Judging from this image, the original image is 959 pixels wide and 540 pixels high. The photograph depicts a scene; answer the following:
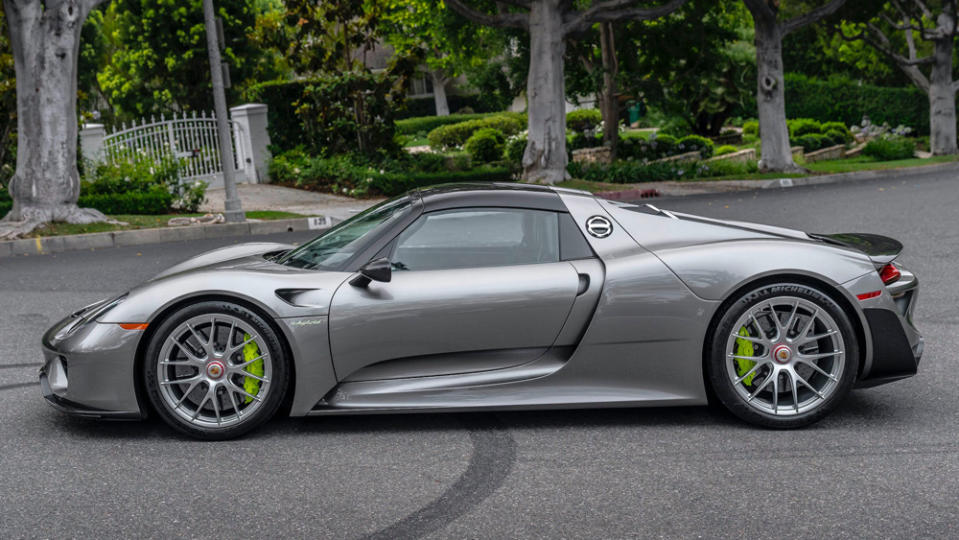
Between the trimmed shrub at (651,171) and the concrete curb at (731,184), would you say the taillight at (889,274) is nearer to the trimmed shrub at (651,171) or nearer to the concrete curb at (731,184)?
the concrete curb at (731,184)

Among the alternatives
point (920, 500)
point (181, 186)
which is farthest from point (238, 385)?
point (181, 186)

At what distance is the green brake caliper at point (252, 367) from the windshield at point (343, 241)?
0.49 meters

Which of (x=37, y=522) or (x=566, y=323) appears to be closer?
(x=37, y=522)

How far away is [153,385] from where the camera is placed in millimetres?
4523

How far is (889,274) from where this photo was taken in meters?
4.71

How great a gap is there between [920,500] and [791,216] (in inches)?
423

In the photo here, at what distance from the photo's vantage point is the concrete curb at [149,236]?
1339cm

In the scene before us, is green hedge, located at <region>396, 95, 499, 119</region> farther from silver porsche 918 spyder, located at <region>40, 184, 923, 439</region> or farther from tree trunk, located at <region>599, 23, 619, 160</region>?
silver porsche 918 spyder, located at <region>40, 184, 923, 439</region>

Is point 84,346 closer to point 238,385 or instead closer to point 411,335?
point 238,385

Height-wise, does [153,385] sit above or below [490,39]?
below

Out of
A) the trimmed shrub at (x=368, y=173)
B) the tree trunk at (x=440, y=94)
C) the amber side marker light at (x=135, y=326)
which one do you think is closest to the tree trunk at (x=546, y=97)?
the trimmed shrub at (x=368, y=173)

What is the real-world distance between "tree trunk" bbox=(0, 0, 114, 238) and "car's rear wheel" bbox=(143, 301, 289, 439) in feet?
35.4

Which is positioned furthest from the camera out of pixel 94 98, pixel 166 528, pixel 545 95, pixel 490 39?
pixel 94 98

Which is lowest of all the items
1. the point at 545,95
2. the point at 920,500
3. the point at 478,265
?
the point at 920,500
